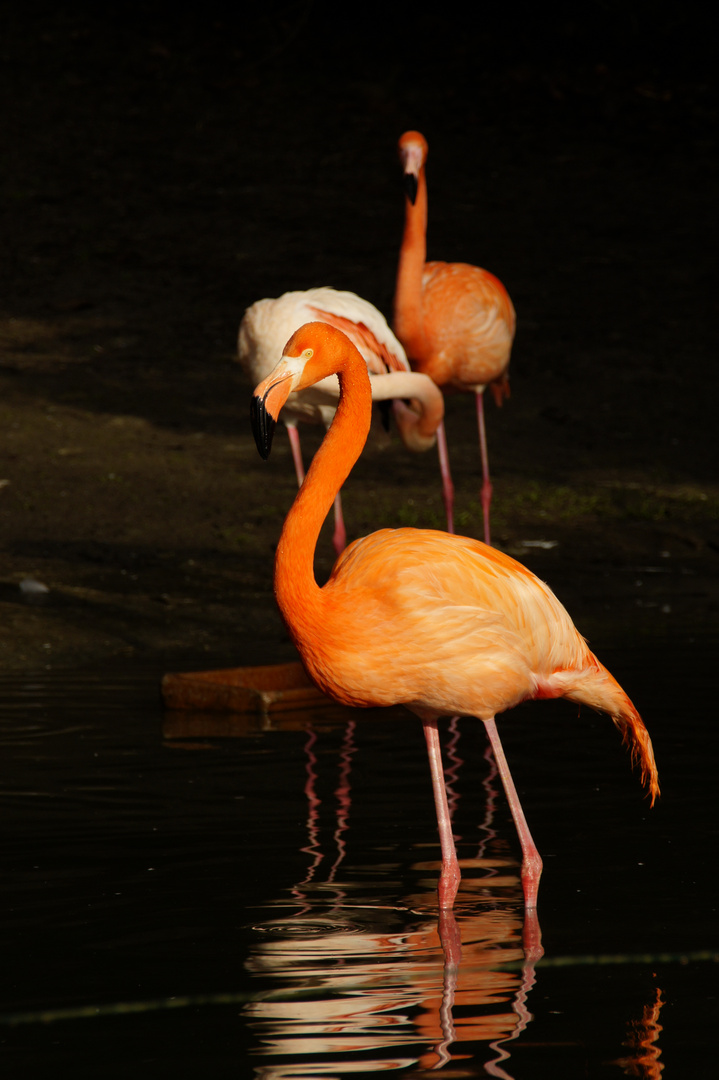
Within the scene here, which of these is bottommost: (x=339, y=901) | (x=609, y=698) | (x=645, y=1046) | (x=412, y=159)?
(x=339, y=901)

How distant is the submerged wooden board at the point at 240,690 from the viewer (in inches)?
243

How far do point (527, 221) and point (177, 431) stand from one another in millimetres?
6287

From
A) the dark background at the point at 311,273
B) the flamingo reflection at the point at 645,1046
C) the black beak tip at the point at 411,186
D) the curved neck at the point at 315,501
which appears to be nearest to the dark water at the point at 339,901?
the flamingo reflection at the point at 645,1046

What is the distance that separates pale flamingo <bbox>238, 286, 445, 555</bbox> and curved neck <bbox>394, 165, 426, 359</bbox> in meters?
0.59

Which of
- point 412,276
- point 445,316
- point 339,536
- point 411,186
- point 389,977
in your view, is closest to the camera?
point 389,977

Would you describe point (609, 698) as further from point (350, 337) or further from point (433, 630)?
point (350, 337)

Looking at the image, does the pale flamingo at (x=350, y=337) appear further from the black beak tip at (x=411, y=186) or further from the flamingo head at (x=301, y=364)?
the flamingo head at (x=301, y=364)

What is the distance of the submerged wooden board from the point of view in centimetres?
617

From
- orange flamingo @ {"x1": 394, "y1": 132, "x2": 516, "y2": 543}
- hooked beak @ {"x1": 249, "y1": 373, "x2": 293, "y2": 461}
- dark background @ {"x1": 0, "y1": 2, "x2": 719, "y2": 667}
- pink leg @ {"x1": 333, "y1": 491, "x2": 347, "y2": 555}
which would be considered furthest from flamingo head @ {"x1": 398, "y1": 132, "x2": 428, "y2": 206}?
hooked beak @ {"x1": 249, "y1": 373, "x2": 293, "y2": 461}

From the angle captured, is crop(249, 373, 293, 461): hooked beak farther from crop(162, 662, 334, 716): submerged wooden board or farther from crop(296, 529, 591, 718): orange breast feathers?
crop(162, 662, 334, 716): submerged wooden board

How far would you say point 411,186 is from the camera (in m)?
8.22

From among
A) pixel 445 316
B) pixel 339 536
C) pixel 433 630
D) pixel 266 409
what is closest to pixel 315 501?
pixel 266 409

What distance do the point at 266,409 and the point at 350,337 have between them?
153 inches

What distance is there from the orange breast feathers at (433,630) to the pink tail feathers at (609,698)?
56 mm
